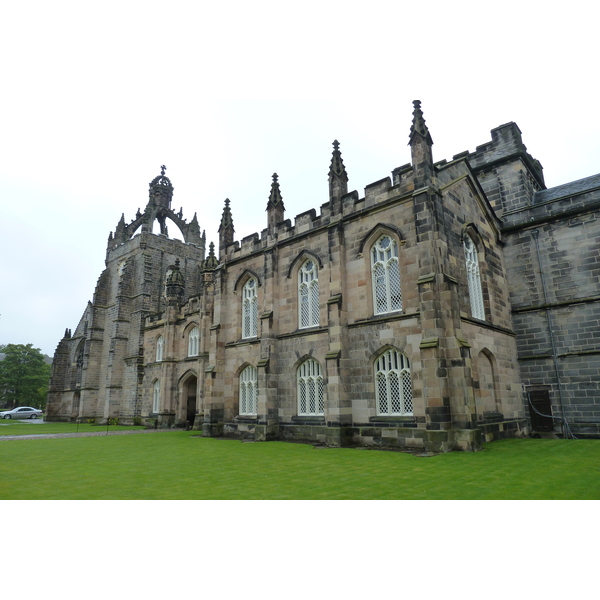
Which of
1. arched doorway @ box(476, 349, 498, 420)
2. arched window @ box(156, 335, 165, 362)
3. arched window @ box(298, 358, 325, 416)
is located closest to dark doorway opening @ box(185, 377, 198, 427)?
arched window @ box(156, 335, 165, 362)

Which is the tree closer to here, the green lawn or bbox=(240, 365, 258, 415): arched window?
bbox=(240, 365, 258, 415): arched window

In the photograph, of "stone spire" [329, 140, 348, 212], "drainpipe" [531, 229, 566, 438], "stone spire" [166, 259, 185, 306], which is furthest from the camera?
"stone spire" [166, 259, 185, 306]

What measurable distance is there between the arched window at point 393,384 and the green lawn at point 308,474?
2.16m

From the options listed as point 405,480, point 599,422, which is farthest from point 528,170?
point 405,480

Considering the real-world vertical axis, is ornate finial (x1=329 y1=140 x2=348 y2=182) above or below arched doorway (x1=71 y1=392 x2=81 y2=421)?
above

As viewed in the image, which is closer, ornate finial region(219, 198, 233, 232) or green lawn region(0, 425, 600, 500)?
green lawn region(0, 425, 600, 500)

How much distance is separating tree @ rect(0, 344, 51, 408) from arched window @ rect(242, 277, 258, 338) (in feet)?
171

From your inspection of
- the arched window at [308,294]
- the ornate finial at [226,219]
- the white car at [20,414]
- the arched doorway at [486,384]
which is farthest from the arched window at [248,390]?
the white car at [20,414]

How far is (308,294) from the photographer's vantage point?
66.8 ft

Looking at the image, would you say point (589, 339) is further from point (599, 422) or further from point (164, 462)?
point (164, 462)

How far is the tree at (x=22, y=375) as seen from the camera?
61469 millimetres

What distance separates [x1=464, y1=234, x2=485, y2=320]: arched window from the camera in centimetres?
1788

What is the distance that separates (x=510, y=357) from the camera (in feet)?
63.3

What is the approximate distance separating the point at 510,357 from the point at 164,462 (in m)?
15.5
